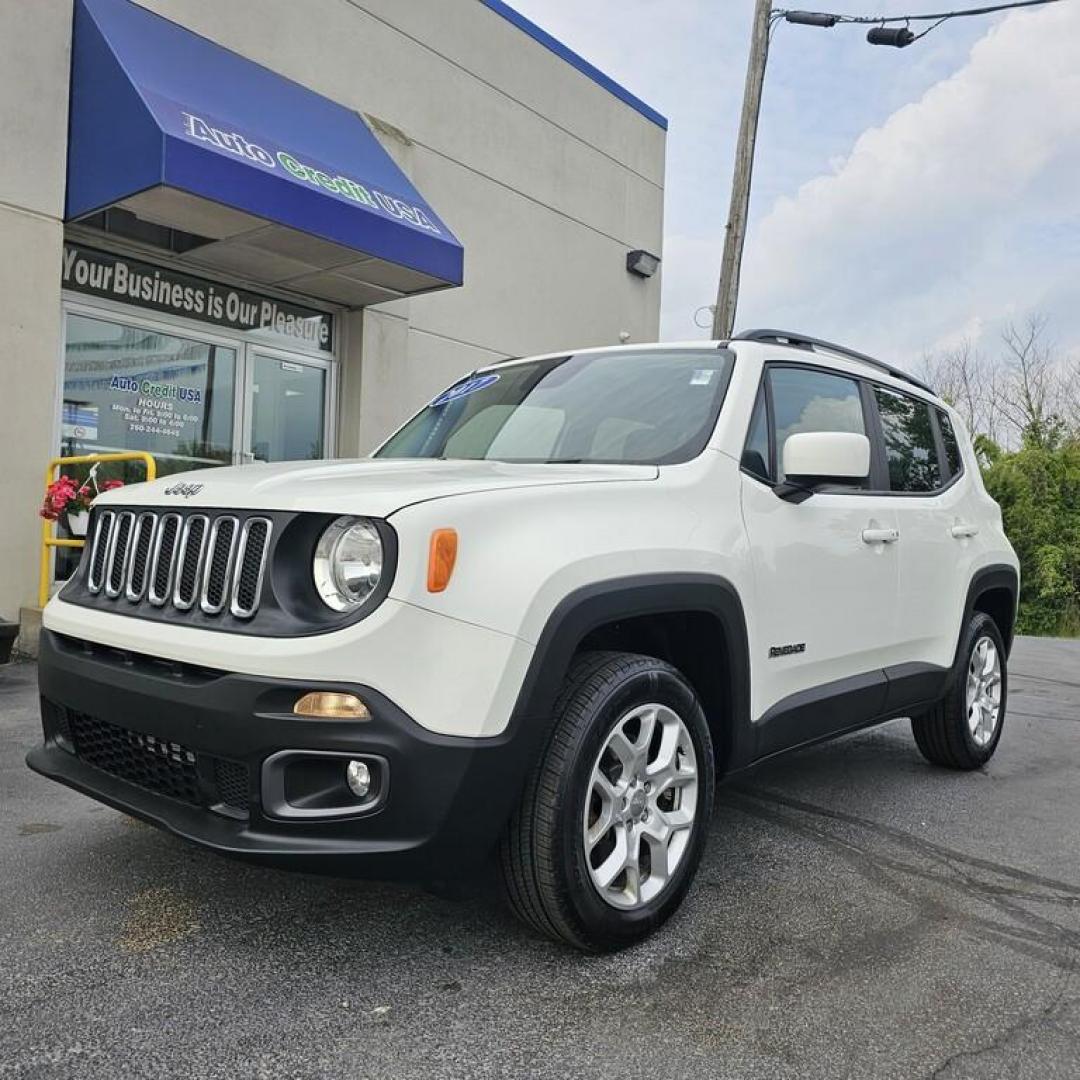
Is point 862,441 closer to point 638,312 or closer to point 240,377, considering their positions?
point 240,377

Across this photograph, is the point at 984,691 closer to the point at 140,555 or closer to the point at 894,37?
the point at 140,555

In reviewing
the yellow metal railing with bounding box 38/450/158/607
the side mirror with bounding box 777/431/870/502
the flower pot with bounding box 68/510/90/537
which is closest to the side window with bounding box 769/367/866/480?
the side mirror with bounding box 777/431/870/502

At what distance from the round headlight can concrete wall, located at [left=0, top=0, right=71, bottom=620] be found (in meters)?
5.90

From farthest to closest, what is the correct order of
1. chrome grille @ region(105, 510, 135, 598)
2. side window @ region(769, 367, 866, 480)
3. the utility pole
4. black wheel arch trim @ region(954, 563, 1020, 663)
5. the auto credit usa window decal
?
the utility pole
black wheel arch trim @ region(954, 563, 1020, 663)
the auto credit usa window decal
side window @ region(769, 367, 866, 480)
chrome grille @ region(105, 510, 135, 598)

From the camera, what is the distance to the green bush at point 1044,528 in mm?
18953

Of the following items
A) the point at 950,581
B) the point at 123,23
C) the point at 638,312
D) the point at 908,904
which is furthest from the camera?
the point at 638,312

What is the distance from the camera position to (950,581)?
441cm

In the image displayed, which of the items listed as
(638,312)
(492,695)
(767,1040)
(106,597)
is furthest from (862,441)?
(638,312)

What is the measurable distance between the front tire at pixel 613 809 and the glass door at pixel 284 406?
750 cm

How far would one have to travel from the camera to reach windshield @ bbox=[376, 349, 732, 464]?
335 cm

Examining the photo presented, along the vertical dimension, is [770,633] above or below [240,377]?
below

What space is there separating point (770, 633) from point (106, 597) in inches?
79.0

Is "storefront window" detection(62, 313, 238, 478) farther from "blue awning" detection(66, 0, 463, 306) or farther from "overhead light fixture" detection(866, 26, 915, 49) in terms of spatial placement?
"overhead light fixture" detection(866, 26, 915, 49)

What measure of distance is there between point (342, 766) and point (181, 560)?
73 cm
